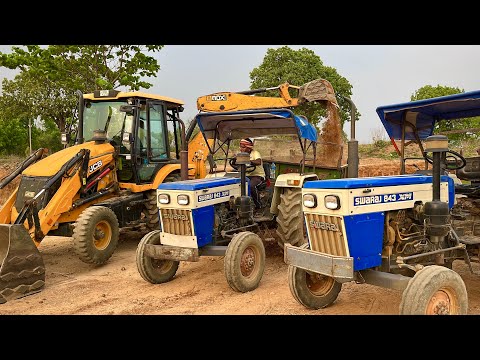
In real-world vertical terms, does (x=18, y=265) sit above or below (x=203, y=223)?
below

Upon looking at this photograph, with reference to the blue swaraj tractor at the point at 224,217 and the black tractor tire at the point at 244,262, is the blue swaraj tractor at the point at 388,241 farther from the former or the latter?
the blue swaraj tractor at the point at 224,217

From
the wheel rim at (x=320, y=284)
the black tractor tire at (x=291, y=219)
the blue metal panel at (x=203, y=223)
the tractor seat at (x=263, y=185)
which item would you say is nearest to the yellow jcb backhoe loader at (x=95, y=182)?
the tractor seat at (x=263, y=185)

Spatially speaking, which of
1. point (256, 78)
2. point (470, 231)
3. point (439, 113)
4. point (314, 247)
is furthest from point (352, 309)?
point (256, 78)

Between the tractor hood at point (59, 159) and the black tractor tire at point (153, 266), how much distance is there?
2.21 metres

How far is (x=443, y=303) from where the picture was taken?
12.8 ft

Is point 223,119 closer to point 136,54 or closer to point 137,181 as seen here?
point 137,181

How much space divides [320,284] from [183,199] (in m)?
2.00

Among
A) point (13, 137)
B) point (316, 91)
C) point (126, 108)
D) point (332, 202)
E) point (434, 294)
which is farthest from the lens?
point (13, 137)

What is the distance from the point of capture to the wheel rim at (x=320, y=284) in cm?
492

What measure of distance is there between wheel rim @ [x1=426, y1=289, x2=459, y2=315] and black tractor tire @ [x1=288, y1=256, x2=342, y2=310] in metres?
1.26

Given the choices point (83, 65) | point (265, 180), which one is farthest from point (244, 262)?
point (83, 65)

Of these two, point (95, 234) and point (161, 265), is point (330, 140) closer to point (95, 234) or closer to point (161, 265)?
point (161, 265)

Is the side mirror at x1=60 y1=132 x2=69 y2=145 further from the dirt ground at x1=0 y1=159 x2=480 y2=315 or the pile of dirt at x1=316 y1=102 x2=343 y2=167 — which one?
the pile of dirt at x1=316 y1=102 x2=343 y2=167

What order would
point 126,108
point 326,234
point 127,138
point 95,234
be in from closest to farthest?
point 326,234, point 95,234, point 126,108, point 127,138
